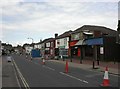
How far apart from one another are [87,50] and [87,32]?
5084mm

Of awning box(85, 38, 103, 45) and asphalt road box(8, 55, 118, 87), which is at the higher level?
awning box(85, 38, 103, 45)

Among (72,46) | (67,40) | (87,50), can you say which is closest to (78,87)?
(87,50)

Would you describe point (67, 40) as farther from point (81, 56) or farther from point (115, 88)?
point (115, 88)

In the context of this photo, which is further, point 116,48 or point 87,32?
point 87,32

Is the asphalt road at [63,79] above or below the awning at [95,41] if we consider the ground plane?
below

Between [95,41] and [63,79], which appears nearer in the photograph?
[63,79]

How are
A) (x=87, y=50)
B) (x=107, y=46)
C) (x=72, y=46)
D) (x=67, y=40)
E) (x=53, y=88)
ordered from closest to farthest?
1. (x=53, y=88)
2. (x=107, y=46)
3. (x=87, y=50)
4. (x=72, y=46)
5. (x=67, y=40)

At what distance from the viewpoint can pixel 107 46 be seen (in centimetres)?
5197

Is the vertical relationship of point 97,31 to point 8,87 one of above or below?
above

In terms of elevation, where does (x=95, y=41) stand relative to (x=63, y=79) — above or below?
above

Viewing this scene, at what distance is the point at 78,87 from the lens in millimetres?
16016

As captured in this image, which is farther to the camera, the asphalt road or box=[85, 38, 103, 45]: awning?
box=[85, 38, 103, 45]: awning

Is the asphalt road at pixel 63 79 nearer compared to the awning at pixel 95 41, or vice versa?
the asphalt road at pixel 63 79

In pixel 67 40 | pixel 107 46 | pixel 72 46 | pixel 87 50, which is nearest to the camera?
pixel 107 46
